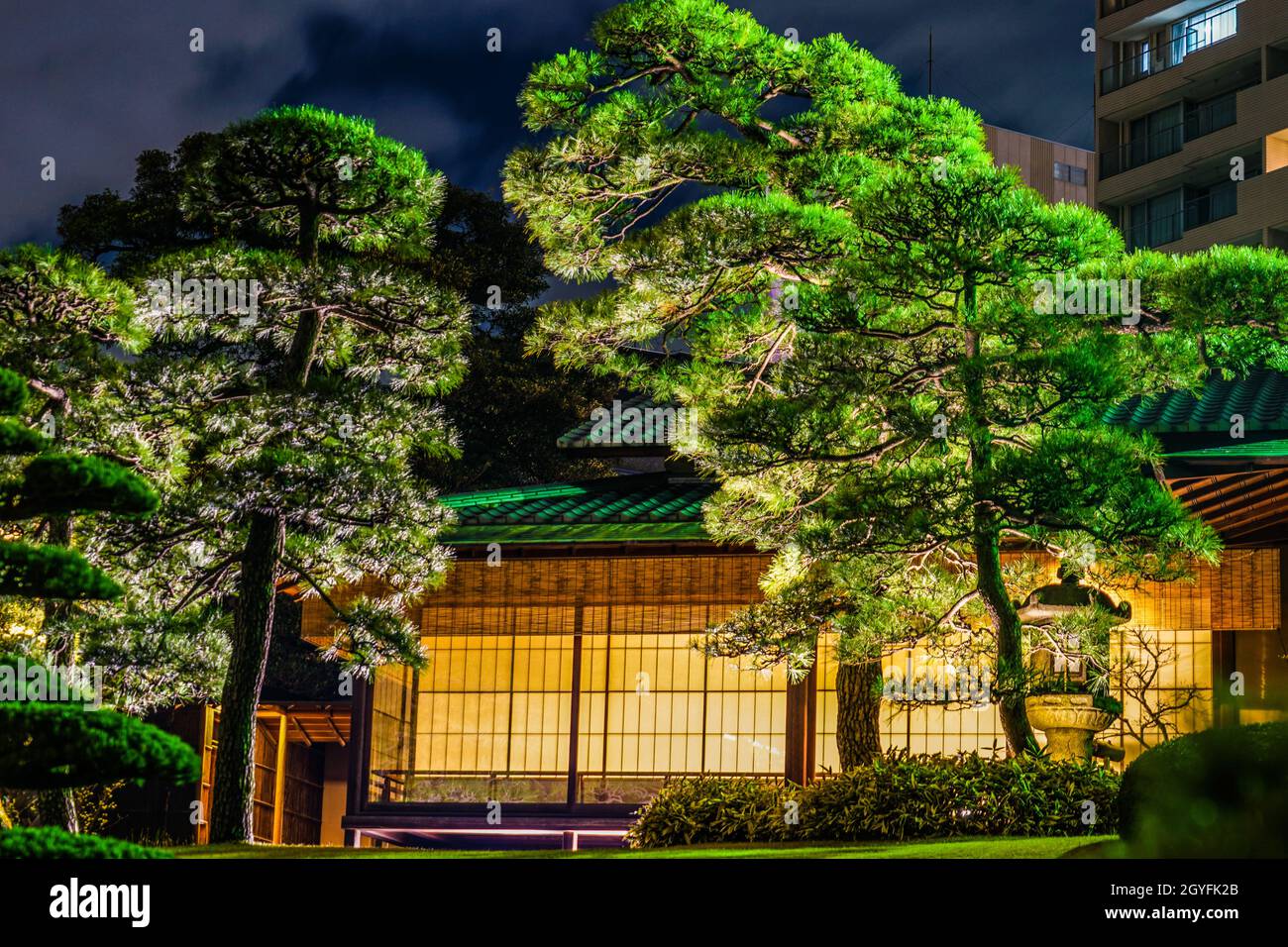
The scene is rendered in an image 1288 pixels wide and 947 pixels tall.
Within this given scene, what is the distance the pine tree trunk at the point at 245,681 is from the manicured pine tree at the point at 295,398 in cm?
1

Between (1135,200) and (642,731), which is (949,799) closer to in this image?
(642,731)

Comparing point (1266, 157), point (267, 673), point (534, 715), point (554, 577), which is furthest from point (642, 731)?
point (1266, 157)

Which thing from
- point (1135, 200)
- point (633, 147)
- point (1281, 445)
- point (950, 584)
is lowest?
point (950, 584)

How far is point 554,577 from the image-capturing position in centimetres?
1482

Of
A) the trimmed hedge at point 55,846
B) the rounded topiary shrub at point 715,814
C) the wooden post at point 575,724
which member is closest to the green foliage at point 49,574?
the trimmed hedge at point 55,846

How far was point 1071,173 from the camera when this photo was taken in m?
50.4

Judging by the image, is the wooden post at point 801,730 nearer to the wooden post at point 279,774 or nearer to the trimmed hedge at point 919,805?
the trimmed hedge at point 919,805

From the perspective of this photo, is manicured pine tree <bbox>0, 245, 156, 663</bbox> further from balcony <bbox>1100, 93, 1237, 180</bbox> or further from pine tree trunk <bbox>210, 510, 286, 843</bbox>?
balcony <bbox>1100, 93, 1237, 180</bbox>

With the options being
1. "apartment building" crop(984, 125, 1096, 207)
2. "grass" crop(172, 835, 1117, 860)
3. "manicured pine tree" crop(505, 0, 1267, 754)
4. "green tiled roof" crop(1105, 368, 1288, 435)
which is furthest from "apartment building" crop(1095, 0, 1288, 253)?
"grass" crop(172, 835, 1117, 860)

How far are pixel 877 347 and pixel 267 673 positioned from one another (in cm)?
1700

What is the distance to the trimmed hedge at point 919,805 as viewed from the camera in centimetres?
992

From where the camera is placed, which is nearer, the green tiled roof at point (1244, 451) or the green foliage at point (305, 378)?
the green foliage at point (305, 378)

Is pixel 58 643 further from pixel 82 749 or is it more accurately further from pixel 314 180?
pixel 82 749

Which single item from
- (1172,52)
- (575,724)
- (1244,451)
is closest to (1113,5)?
(1172,52)
